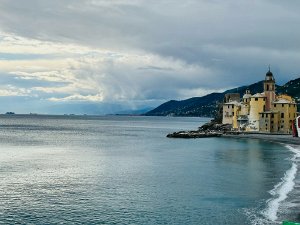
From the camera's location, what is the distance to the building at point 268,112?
13725 centimetres

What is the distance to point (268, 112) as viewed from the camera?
137m

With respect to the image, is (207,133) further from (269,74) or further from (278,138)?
(278,138)

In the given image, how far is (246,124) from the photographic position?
148 metres

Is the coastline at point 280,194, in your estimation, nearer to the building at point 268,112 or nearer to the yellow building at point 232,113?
the building at point 268,112

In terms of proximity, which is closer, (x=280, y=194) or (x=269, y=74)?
(x=280, y=194)

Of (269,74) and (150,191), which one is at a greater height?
(269,74)

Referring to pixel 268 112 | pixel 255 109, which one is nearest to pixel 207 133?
pixel 255 109

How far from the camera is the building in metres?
137

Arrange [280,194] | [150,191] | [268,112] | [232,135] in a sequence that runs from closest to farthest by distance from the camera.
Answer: [280,194] → [150,191] → [268,112] → [232,135]

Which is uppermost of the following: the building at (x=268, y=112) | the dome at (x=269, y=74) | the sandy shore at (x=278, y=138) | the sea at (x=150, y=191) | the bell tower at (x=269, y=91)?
the dome at (x=269, y=74)

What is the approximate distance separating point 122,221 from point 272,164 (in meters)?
38.0

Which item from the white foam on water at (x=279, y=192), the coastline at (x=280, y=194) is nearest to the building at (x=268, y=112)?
the coastline at (x=280, y=194)

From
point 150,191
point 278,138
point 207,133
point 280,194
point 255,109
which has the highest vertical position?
point 255,109

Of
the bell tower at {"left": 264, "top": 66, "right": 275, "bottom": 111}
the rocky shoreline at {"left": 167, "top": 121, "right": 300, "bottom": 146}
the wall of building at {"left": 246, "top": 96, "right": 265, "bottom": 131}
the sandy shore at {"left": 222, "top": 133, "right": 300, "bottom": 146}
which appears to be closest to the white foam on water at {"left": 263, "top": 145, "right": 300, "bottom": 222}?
the sandy shore at {"left": 222, "top": 133, "right": 300, "bottom": 146}
